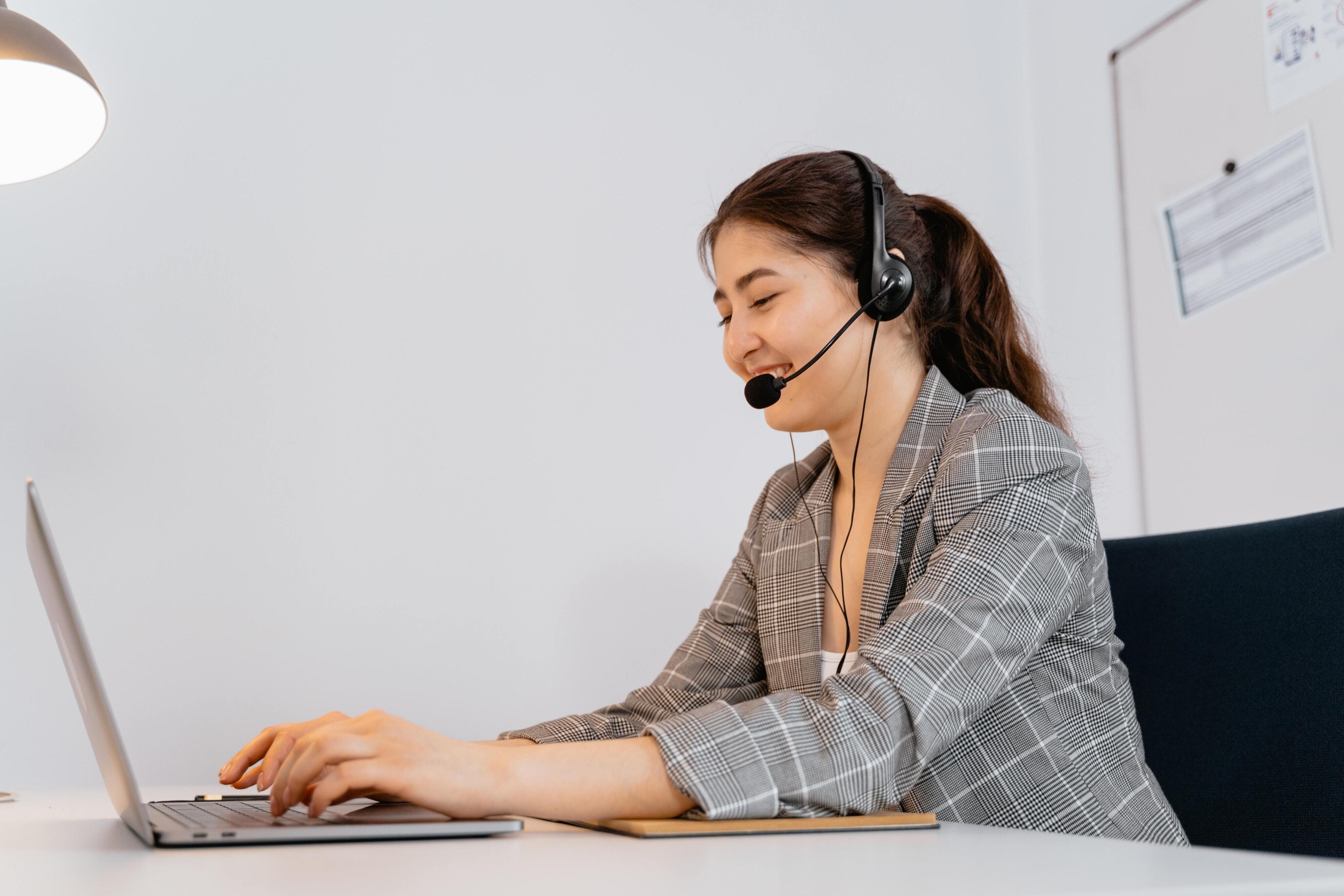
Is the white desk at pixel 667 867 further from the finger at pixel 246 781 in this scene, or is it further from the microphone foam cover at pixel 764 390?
the microphone foam cover at pixel 764 390

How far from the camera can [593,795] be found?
673mm

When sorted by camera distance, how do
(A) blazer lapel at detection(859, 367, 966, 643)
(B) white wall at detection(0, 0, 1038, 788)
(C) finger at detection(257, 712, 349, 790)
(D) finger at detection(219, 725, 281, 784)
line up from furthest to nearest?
(B) white wall at detection(0, 0, 1038, 788) < (A) blazer lapel at detection(859, 367, 966, 643) < (D) finger at detection(219, 725, 281, 784) < (C) finger at detection(257, 712, 349, 790)

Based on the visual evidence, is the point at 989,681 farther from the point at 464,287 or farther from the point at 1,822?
the point at 464,287

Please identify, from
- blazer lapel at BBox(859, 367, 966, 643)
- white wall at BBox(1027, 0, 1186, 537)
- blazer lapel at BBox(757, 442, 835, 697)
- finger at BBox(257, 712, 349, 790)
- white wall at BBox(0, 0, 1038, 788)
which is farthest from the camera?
white wall at BBox(1027, 0, 1186, 537)

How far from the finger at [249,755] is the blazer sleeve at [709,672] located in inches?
10.2

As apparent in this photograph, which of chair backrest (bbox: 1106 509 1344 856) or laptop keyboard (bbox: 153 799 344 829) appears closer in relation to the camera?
laptop keyboard (bbox: 153 799 344 829)

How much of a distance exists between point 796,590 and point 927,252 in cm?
42

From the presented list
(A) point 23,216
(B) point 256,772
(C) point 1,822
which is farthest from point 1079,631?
(A) point 23,216

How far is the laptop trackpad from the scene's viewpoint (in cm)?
62

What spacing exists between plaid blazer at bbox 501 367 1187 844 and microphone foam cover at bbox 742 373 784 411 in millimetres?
145

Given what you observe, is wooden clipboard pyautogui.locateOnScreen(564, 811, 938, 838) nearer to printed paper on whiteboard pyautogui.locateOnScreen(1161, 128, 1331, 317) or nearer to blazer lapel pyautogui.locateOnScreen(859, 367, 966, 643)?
blazer lapel pyautogui.locateOnScreen(859, 367, 966, 643)

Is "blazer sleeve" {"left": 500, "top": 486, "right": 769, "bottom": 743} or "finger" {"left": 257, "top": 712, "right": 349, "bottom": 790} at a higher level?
"finger" {"left": 257, "top": 712, "right": 349, "bottom": 790}

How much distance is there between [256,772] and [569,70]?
4.33 ft

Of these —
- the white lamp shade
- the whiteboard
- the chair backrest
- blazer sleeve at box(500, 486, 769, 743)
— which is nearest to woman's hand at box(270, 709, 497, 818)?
blazer sleeve at box(500, 486, 769, 743)
